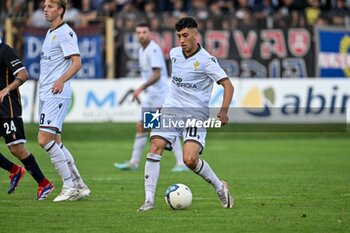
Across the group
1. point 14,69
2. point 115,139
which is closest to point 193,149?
point 14,69

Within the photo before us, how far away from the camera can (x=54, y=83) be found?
12.5 metres

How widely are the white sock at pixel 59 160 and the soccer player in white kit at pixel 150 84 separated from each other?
5.14 metres

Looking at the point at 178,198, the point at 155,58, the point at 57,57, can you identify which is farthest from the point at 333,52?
the point at 178,198

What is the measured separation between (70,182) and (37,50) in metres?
16.3

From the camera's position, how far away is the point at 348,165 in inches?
749

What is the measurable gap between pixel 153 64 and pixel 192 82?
20.6 ft

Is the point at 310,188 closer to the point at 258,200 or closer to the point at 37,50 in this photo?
the point at 258,200

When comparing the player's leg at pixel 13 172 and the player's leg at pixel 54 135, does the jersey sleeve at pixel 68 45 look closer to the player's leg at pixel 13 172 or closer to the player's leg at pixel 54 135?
the player's leg at pixel 54 135

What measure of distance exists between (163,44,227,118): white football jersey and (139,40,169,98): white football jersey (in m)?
6.09

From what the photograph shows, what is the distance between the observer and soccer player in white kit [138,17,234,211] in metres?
11.7

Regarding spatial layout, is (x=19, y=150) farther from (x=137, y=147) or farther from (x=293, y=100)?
(x=293, y=100)

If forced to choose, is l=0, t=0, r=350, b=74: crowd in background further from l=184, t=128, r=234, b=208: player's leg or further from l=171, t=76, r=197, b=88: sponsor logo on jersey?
l=184, t=128, r=234, b=208: player's leg

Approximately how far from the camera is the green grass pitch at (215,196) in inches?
411

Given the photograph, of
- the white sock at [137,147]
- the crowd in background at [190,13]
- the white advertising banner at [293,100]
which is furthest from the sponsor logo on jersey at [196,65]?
the crowd in background at [190,13]
